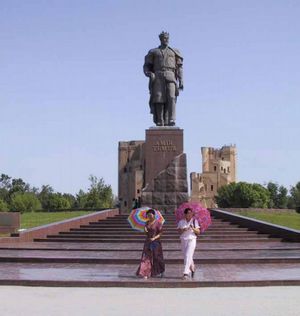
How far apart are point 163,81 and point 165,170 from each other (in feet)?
10.2

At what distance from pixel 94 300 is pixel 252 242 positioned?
8.20 m

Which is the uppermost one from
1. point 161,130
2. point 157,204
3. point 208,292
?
point 161,130

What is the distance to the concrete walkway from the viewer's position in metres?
6.42

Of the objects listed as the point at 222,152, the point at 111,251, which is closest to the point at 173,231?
the point at 111,251

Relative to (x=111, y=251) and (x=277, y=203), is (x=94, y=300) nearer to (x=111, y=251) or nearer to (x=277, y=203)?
(x=111, y=251)

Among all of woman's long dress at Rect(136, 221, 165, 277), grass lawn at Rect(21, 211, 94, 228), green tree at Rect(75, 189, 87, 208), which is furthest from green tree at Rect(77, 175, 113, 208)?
woman's long dress at Rect(136, 221, 165, 277)

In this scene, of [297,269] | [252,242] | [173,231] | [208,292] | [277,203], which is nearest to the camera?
[208,292]

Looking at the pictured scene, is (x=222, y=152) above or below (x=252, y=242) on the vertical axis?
above

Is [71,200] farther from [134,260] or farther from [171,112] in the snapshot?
[134,260]

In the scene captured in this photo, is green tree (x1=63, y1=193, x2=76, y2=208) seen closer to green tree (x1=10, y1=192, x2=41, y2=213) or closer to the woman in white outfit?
green tree (x1=10, y1=192, x2=41, y2=213)

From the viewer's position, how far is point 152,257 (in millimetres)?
9047

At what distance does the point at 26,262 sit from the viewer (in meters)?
11.1

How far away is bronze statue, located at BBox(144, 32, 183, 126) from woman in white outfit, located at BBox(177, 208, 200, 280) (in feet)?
36.1

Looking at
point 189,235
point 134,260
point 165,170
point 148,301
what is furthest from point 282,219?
point 148,301
